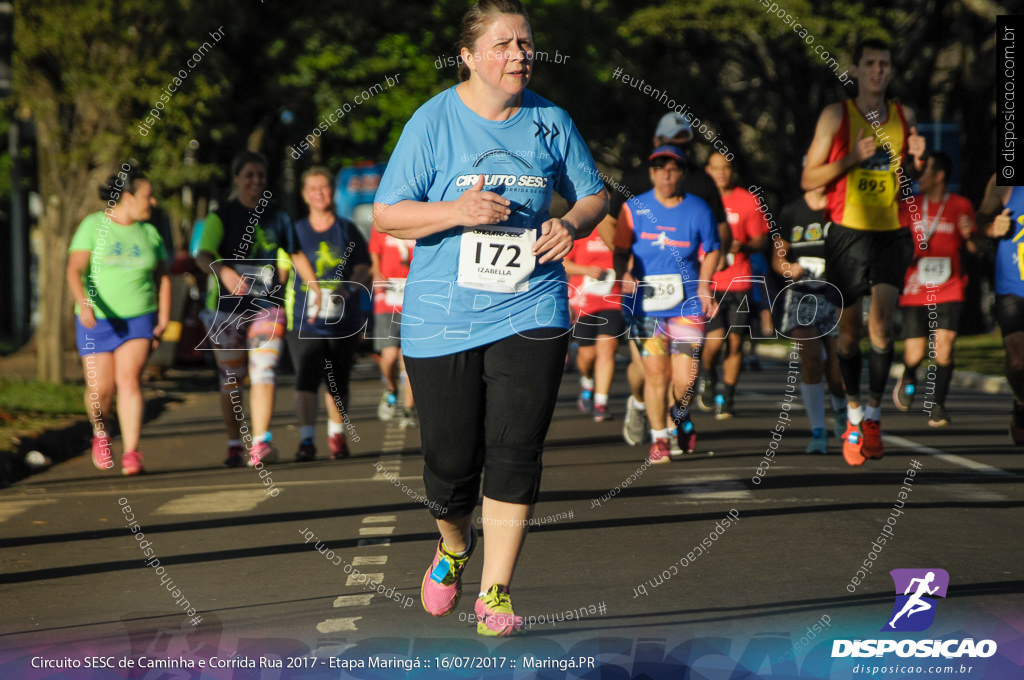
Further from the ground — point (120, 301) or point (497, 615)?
point (120, 301)

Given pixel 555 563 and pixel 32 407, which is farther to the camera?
pixel 32 407

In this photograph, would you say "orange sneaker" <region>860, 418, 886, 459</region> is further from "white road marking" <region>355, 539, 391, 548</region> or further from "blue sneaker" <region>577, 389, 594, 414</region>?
"blue sneaker" <region>577, 389, 594, 414</region>

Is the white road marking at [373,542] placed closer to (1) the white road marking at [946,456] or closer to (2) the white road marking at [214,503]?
(2) the white road marking at [214,503]

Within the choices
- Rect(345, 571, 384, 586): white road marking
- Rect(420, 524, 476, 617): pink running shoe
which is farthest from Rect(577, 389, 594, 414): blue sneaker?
Rect(420, 524, 476, 617): pink running shoe

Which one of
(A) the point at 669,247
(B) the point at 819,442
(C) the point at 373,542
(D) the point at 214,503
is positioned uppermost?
(A) the point at 669,247

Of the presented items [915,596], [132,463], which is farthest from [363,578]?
[132,463]

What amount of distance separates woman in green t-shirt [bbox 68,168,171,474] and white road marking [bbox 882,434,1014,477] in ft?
16.8

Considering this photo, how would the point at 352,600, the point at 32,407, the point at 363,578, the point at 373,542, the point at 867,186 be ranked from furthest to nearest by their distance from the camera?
1. the point at 32,407
2. the point at 867,186
3. the point at 373,542
4. the point at 363,578
5. the point at 352,600

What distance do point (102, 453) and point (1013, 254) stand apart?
236 inches

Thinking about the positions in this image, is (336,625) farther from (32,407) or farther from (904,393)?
(904,393)

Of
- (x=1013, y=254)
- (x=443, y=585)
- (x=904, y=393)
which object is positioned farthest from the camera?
(x=904, y=393)

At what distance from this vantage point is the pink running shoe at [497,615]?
493cm

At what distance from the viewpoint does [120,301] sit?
998 cm

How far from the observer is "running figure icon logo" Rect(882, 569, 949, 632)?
5.08 metres
